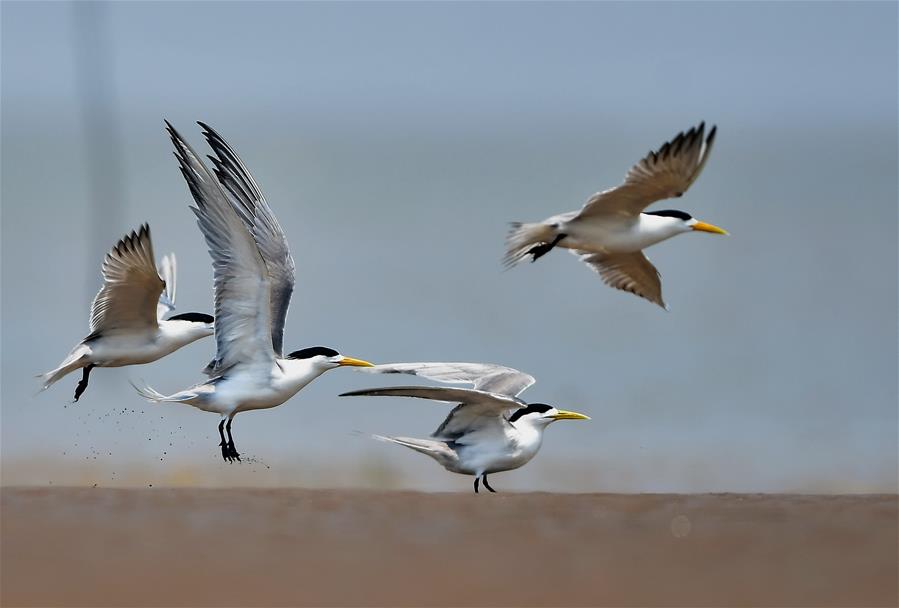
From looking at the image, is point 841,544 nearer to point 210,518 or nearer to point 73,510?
point 210,518

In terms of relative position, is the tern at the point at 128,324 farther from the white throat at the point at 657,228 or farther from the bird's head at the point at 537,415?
the white throat at the point at 657,228

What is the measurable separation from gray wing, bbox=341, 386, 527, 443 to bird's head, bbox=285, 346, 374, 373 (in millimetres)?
931

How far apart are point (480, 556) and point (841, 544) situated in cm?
229

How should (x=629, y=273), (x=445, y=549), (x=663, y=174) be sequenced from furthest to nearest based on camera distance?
(x=629, y=273) → (x=663, y=174) → (x=445, y=549)

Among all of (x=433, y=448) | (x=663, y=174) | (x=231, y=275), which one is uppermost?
(x=663, y=174)

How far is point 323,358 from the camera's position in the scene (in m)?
12.1

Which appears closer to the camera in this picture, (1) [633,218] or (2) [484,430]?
(2) [484,430]

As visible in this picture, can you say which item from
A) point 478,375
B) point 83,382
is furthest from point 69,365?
point 478,375

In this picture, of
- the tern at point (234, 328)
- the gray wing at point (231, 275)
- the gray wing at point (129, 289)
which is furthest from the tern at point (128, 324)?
the gray wing at point (231, 275)

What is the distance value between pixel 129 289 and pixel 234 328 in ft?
7.52

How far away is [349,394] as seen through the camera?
10.4 meters

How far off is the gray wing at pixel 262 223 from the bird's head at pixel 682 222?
9.83 feet

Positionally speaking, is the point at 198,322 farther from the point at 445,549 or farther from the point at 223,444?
the point at 445,549

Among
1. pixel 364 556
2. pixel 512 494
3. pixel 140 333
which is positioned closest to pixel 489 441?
pixel 512 494
